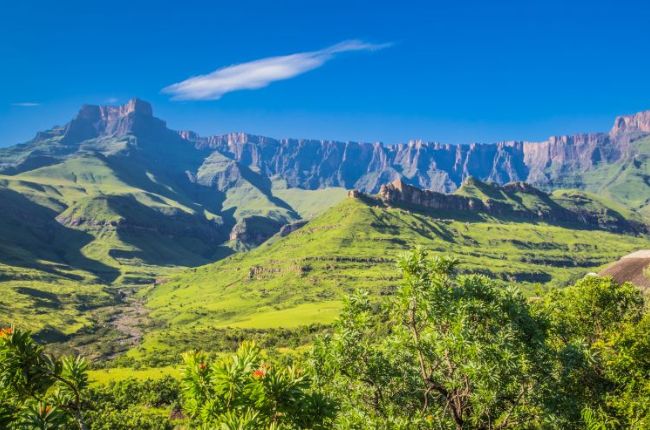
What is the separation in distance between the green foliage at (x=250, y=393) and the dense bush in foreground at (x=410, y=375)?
0.05m

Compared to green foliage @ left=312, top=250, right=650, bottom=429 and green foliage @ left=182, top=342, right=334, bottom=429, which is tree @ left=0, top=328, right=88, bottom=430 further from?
green foliage @ left=312, top=250, right=650, bottom=429

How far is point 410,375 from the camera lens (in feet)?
93.9

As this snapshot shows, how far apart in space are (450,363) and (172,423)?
74.7 metres

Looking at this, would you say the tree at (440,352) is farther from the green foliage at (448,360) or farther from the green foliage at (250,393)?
the green foliage at (250,393)

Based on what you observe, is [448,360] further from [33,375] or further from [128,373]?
[128,373]

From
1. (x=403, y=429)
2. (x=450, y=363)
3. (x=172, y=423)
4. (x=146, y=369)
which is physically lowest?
(x=146, y=369)

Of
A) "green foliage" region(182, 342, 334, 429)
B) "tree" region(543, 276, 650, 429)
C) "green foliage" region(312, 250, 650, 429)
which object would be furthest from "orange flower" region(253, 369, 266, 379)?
"tree" region(543, 276, 650, 429)

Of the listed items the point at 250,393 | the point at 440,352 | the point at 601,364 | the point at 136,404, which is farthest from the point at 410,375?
the point at 136,404

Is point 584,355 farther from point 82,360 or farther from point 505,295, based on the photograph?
point 82,360

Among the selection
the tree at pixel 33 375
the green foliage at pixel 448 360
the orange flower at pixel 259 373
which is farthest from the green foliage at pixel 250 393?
the green foliage at pixel 448 360

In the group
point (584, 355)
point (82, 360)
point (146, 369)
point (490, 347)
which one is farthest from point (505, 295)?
point (146, 369)

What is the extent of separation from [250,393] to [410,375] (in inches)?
588

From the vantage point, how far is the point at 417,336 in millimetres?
27016

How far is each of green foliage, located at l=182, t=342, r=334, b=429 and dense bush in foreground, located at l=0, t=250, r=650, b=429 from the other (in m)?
0.05
